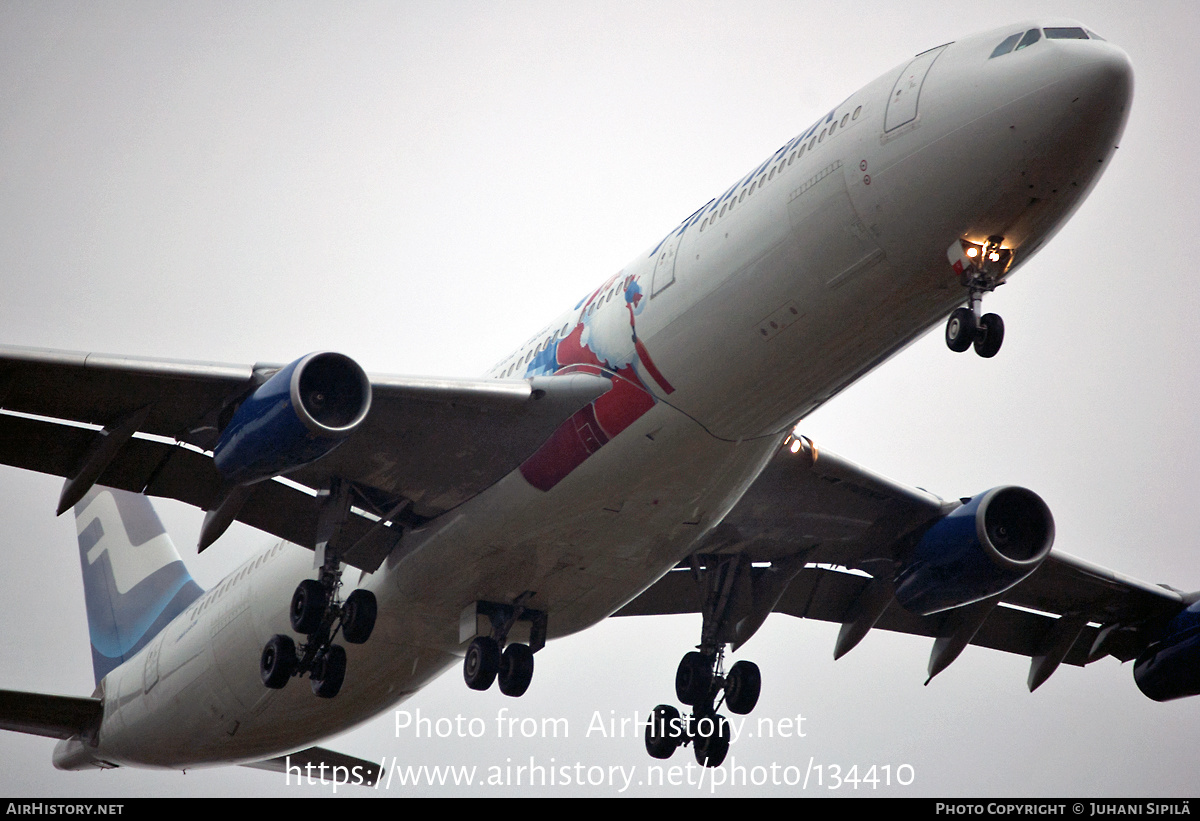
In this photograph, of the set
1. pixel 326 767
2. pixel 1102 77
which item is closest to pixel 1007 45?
pixel 1102 77

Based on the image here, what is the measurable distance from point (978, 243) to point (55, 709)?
55.1 ft

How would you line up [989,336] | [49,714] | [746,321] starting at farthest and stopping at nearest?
[49,714], [746,321], [989,336]

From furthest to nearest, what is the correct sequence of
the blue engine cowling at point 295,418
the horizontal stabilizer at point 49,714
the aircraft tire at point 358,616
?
the horizontal stabilizer at point 49,714 → the aircraft tire at point 358,616 → the blue engine cowling at point 295,418

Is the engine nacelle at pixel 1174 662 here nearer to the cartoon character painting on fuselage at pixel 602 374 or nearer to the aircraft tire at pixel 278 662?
the cartoon character painting on fuselage at pixel 602 374

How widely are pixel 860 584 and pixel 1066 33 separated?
37.4 ft

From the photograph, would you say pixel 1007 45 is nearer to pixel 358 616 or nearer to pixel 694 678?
pixel 358 616

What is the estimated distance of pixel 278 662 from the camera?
57.8 ft

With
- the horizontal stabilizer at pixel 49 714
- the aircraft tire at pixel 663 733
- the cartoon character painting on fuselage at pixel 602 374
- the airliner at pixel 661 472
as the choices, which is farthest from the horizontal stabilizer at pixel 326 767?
the cartoon character painting on fuselage at pixel 602 374

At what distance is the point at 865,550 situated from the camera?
797 inches

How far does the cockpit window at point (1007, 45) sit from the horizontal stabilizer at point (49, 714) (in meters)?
17.1

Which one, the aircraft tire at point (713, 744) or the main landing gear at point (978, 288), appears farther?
the aircraft tire at point (713, 744)

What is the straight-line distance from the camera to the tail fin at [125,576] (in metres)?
23.6

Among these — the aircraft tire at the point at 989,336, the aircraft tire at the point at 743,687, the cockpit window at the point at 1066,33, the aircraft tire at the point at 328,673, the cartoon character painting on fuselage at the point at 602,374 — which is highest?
the cockpit window at the point at 1066,33

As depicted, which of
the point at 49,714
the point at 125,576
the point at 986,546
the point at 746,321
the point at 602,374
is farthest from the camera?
the point at 125,576
